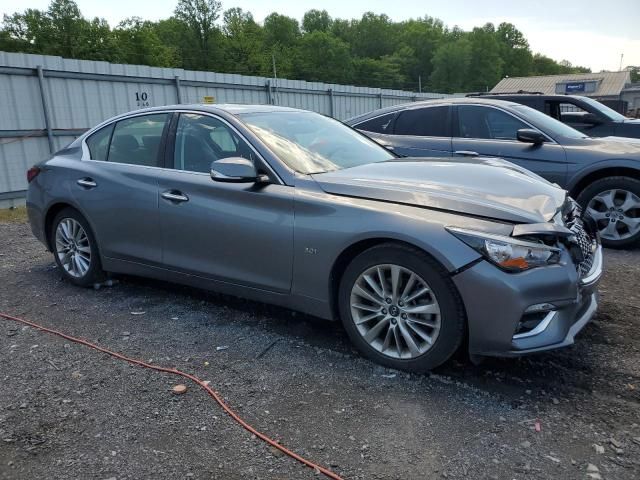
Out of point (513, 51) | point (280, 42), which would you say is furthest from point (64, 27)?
point (513, 51)

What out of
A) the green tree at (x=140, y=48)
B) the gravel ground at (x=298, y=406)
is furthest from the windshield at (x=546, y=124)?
the green tree at (x=140, y=48)

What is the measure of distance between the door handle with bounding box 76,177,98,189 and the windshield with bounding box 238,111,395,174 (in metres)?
1.52

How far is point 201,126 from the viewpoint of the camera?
165 inches

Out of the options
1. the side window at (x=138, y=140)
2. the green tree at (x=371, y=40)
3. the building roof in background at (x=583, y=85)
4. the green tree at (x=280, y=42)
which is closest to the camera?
the side window at (x=138, y=140)

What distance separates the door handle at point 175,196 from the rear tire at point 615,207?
4.42 metres

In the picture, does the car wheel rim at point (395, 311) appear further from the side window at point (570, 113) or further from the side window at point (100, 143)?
the side window at point (570, 113)

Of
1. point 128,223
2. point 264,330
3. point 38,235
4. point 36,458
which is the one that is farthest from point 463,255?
point 38,235

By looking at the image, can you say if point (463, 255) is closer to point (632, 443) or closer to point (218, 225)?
point (632, 443)

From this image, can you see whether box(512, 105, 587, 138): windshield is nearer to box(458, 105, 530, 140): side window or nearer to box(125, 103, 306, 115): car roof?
box(458, 105, 530, 140): side window

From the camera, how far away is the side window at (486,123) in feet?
21.7

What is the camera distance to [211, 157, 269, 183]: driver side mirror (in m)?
3.54

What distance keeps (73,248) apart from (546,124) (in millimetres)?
5418

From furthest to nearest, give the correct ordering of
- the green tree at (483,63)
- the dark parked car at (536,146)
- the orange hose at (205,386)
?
1. the green tree at (483,63)
2. the dark parked car at (536,146)
3. the orange hose at (205,386)

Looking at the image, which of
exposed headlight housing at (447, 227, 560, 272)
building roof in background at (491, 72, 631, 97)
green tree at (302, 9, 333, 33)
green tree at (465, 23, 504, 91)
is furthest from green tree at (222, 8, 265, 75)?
exposed headlight housing at (447, 227, 560, 272)
